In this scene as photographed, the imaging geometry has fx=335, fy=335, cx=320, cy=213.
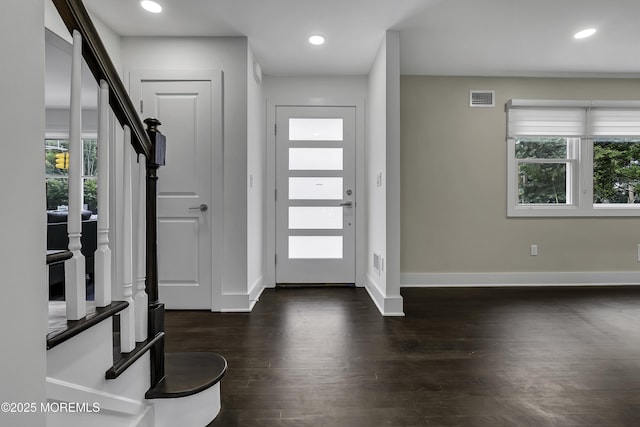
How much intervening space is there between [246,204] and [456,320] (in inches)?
81.3

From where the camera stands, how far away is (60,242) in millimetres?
3580

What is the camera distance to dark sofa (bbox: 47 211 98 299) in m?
3.43

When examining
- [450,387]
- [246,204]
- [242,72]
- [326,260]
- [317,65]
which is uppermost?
[317,65]

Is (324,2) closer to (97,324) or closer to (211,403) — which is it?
(97,324)

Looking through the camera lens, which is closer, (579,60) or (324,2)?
(324,2)

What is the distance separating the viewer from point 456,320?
279cm

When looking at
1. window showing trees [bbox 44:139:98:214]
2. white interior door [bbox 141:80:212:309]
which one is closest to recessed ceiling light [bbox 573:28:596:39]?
white interior door [bbox 141:80:212:309]

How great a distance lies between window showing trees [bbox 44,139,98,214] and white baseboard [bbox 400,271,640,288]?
5268 millimetres

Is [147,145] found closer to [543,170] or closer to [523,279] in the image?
[523,279]

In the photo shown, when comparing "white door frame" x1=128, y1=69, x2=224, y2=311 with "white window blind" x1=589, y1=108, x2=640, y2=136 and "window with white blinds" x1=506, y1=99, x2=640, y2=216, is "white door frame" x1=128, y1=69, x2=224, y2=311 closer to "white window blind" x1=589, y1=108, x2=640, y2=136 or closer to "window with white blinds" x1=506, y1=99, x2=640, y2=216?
"window with white blinds" x1=506, y1=99, x2=640, y2=216

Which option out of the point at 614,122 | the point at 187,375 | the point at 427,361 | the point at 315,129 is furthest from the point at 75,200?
the point at 614,122

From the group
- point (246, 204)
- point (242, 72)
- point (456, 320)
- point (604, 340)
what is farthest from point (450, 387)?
point (242, 72)

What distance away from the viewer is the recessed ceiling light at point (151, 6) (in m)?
2.53

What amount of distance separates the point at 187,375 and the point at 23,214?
1067 millimetres
